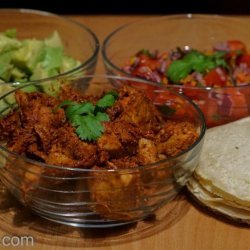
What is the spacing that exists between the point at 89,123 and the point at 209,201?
1.55 ft

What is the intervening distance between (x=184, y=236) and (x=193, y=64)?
2.74 feet

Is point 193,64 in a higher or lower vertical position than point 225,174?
higher

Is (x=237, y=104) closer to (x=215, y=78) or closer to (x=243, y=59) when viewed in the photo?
(x=215, y=78)

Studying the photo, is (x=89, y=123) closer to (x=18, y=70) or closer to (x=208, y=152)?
(x=208, y=152)

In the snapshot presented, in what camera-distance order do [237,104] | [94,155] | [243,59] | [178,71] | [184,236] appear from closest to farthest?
[94,155]
[184,236]
[237,104]
[178,71]
[243,59]

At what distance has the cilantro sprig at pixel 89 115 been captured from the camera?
5.58ft

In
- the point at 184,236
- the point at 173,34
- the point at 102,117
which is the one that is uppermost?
the point at 102,117

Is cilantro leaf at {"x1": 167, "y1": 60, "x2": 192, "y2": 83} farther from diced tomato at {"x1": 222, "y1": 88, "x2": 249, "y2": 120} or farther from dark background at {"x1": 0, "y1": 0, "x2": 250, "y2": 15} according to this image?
dark background at {"x1": 0, "y1": 0, "x2": 250, "y2": 15}

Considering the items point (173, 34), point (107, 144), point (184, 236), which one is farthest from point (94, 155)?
point (173, 34)

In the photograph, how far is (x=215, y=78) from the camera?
2.35 meters

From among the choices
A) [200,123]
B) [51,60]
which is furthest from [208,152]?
[51,60]

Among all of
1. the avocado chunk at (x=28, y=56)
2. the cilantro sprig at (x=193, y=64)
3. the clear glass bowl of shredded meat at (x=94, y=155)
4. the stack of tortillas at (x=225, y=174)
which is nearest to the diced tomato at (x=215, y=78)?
the cilantro sprig at (x=193, y=64)

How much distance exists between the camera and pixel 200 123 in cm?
193

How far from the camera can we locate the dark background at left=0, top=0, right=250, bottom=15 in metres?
3.64
